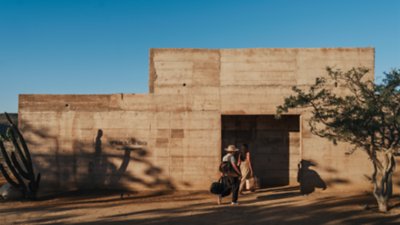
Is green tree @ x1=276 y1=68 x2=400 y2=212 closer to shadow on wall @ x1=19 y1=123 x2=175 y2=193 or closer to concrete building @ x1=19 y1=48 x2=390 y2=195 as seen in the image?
concrete building @ x1=19 y1=48 x2=390 y2=195

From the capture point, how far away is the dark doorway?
1545cm

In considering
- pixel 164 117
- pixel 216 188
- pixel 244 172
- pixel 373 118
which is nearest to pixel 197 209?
pixel 216 188

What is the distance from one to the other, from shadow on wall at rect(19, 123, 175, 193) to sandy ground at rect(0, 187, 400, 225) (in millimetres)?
666

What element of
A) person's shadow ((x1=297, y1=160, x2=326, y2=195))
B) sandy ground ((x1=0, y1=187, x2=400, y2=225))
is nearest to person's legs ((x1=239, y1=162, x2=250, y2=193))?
sandy ground ((x1=0, y1=187, x2=400, y2=225))

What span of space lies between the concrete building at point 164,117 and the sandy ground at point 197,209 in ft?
3.14

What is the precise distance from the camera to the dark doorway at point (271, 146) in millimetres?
15445

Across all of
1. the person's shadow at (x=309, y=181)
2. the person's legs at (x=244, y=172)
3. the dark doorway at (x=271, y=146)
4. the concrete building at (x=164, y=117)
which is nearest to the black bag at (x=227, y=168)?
the person's legs at (x=244, y=172)

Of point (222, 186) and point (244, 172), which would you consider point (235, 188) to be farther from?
point (244, 172)

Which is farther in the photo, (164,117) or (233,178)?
(164,117)

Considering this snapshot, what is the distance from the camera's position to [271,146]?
611 inches

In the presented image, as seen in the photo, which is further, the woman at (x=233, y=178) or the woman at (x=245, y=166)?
the woman at (x=245, y=166)

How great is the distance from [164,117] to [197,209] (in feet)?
14.8

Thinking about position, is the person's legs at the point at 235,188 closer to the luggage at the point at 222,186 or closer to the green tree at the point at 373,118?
the luggage at the point at 222,186

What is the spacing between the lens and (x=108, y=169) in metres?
13.9
